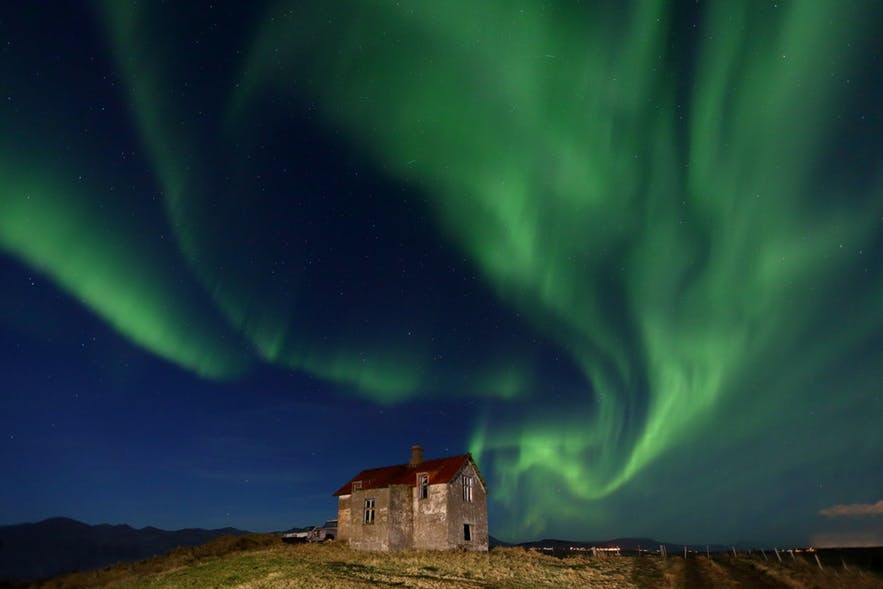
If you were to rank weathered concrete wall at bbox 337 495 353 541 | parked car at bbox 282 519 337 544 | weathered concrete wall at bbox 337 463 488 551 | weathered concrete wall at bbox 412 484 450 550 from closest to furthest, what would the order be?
weathered concrete wall at bbox 412 484 450 550 < weathered concrete wall at bbox 337 463 488 551 < weathered concrete wall at bbox 337 495 353 541 < parked car at bbox 282 519 337 544

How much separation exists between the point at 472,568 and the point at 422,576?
510cm

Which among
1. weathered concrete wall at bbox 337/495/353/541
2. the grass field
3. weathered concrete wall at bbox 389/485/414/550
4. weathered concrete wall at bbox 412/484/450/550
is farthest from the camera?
weathered concrete wall at bbox 337/495/353/541

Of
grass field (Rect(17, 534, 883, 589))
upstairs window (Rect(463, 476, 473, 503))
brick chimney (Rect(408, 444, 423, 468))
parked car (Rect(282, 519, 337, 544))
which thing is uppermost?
brick chimney (Rect(408, 444, 423, 468))

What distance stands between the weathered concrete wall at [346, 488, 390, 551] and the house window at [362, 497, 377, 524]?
0.82ft

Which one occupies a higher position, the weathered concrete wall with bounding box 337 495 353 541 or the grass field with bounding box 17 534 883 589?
the weathered concrete wall with bounding box 337 495 353 541

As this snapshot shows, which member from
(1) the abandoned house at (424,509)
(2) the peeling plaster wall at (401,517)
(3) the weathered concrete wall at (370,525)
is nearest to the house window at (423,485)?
(1) the abandoned house at (424,509)

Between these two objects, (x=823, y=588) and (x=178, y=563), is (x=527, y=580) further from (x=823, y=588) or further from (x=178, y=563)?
(x=178, y=563)

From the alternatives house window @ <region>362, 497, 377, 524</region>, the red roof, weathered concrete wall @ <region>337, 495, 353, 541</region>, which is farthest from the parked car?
house window @ <region>362, 497, 377, 524</region>

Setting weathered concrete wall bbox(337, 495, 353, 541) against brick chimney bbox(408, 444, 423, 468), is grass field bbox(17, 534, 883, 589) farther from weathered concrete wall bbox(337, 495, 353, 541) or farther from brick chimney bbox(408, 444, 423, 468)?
brick chimney bbox(408, 444, 423, 468)

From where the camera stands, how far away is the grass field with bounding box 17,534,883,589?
27.1 meters

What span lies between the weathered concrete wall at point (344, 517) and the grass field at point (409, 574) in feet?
16.8

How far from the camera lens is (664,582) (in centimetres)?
3167

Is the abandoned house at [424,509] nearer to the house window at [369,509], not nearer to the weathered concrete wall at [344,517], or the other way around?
the house window at [369,509]

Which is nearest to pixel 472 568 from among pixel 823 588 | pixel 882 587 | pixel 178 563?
pixel 823 588
